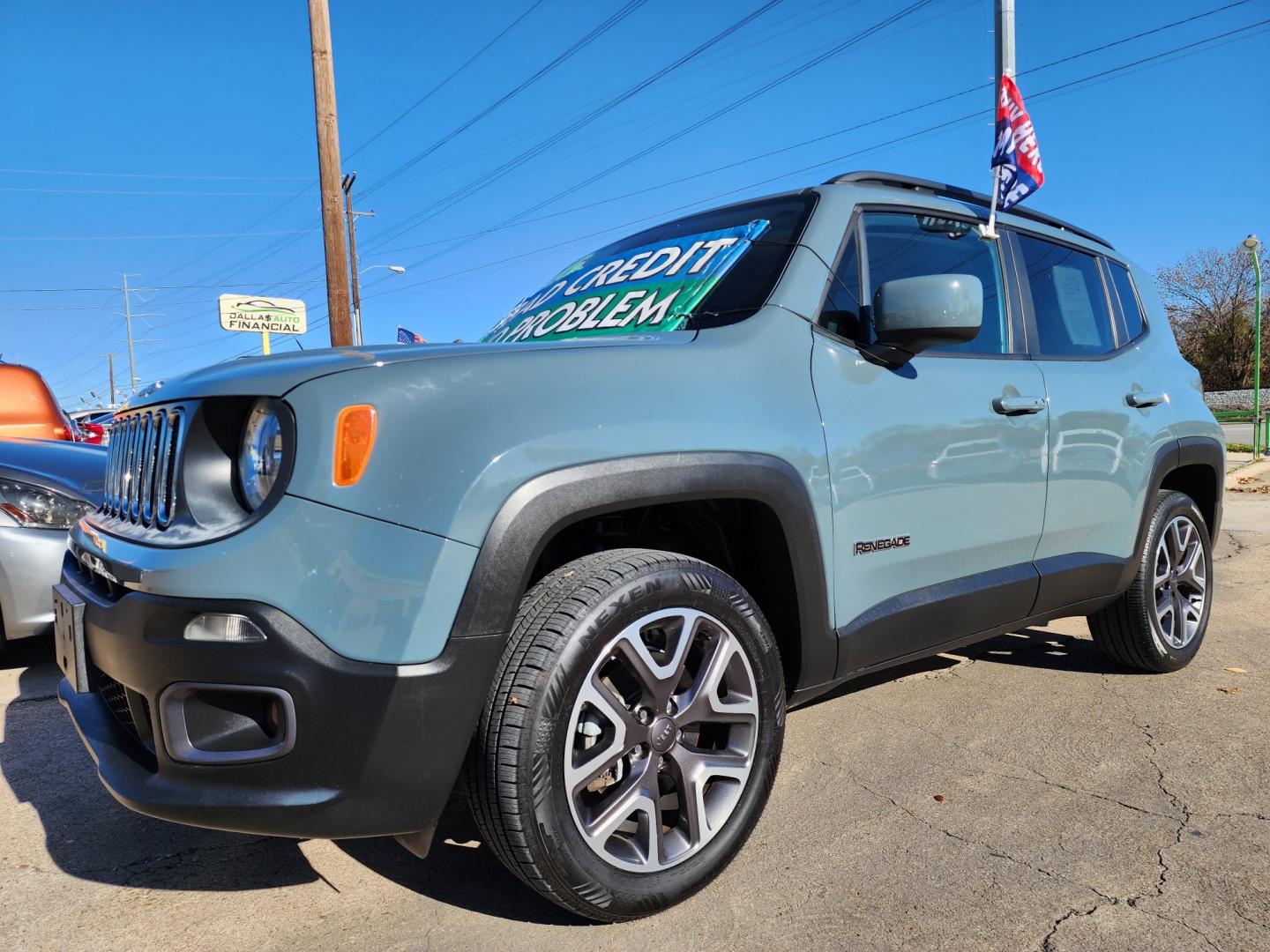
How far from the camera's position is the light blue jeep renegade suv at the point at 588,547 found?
1743mm

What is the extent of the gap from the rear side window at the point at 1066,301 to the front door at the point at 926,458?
22cm

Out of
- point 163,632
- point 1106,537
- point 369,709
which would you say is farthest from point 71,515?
point 1106,537

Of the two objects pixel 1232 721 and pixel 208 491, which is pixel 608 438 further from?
pixel 1232 721

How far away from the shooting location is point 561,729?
6.24 ft

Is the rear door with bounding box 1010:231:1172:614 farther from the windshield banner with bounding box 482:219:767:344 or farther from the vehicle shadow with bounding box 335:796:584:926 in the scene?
the vehicle shadow with bounding box 335:796:584:926

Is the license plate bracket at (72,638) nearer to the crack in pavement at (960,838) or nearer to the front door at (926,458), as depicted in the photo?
the front door at (926,458)

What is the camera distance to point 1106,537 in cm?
344

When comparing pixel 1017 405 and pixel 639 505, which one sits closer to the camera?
pixel 639 505

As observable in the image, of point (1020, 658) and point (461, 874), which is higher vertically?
point (461, 874)

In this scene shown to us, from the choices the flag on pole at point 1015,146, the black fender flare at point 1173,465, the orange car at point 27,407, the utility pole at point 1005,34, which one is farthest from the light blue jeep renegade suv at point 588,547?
the utility pole at point 1005,34

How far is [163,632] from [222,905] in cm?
86

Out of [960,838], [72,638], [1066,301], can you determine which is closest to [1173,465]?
[1066,301]

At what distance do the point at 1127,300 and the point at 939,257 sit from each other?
4.64 feet

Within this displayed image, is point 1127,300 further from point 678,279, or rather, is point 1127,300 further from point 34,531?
point 34,531
